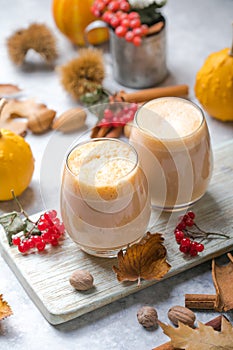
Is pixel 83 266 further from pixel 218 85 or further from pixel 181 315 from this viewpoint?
pixel 218 85

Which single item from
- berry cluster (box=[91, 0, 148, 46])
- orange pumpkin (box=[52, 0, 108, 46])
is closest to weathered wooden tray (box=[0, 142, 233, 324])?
berry cluster (box=[91, 0, 148, 46])

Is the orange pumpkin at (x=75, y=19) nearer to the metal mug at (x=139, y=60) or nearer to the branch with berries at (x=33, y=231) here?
the metal mug at (x=139, y=60)

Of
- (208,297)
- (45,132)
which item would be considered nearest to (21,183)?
(45,132)

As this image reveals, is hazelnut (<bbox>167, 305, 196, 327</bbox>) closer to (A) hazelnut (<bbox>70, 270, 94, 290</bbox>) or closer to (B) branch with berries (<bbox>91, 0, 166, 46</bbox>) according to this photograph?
(A) hazelnut (<bbox>70, 270, 94, 290</bbox>)

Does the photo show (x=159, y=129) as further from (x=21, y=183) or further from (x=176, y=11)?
(x=176, y=11)

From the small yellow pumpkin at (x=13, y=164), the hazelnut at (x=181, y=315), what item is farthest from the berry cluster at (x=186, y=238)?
the small yellow pumpkin at (x=13, y=164)

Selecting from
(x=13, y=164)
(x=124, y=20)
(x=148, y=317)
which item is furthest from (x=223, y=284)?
(x=124, y=20)
